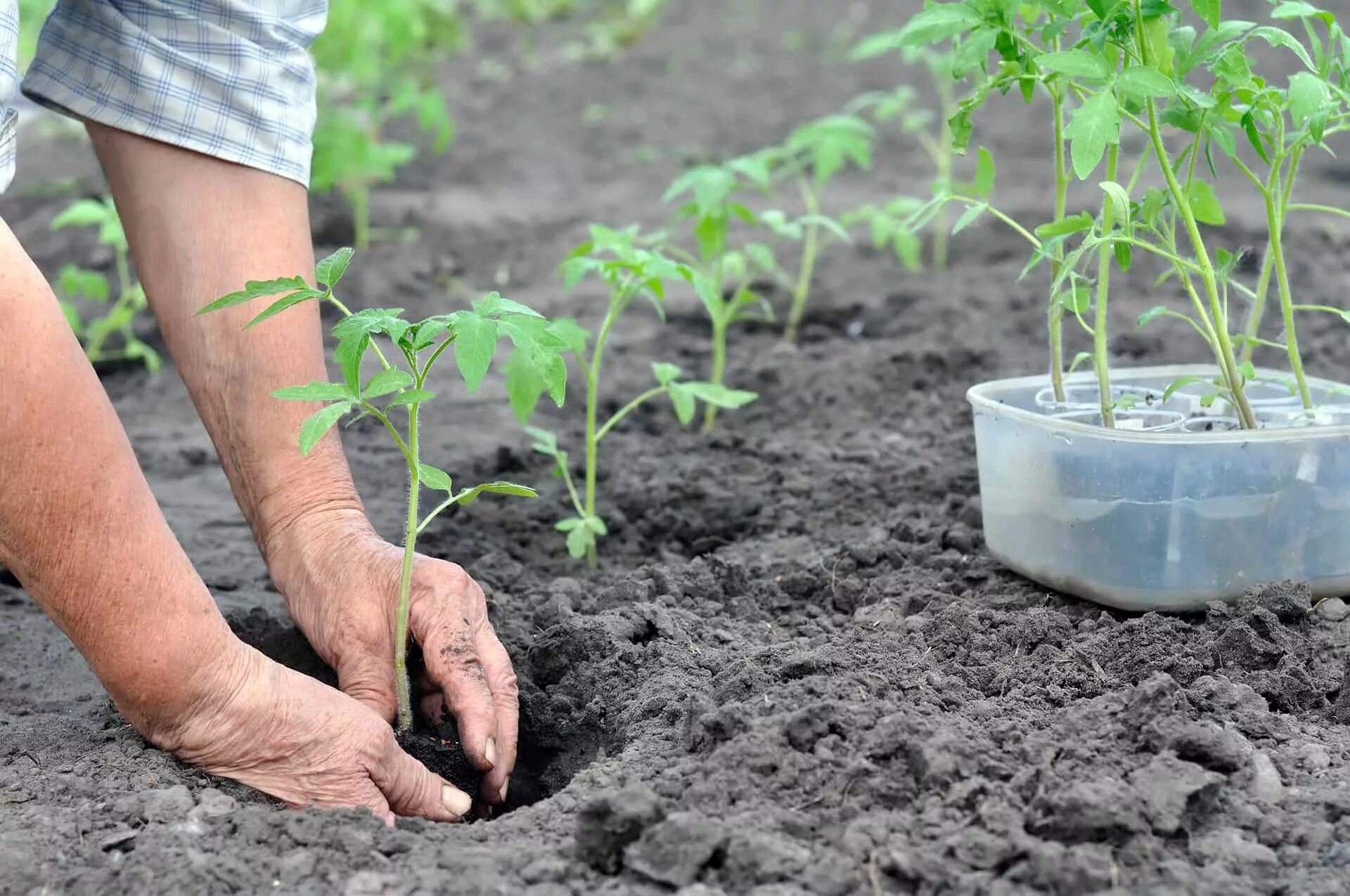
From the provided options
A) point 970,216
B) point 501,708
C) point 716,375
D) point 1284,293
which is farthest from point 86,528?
point 716,375

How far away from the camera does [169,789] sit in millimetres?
1768

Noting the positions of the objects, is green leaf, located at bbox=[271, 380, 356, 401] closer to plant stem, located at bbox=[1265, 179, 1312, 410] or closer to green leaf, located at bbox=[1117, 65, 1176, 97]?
green leaf, located at bbox=[1117, 65, 1176, 97]

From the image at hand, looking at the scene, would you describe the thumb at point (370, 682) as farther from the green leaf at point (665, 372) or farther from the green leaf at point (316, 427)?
the green leaf at point (665, 372)

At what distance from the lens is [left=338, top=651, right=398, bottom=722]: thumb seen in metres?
2.07

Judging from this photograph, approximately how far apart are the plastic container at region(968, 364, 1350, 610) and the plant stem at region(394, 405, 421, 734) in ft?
3.18

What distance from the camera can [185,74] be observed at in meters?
2.28

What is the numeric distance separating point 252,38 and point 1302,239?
376 cm

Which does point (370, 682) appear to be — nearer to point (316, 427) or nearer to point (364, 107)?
point (316, 427)

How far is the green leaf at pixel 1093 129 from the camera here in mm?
1837

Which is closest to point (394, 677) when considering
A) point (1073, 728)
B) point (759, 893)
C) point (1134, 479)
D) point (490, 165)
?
point (759, 893)

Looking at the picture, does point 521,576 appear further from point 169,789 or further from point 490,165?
point 490,165

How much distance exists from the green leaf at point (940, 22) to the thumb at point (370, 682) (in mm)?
1248

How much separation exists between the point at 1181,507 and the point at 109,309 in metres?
3.89

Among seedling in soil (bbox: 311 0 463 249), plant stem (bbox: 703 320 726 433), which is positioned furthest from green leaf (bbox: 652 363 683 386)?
seedling in soil (bbox: 311 0 463 249)
